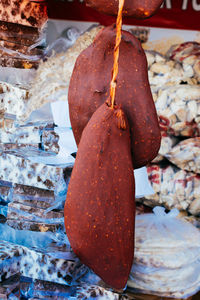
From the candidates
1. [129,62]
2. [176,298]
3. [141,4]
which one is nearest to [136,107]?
[129,62]

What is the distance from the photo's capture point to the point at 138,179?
45.8 inches

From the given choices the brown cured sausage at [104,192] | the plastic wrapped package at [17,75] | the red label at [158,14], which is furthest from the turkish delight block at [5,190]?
the red label at [158,14]

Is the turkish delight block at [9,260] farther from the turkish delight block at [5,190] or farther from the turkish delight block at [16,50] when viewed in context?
the turkish delight block at [16,50]

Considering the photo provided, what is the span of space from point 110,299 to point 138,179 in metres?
0.40

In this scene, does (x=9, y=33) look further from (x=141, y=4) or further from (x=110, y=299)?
(x=110, y=299)

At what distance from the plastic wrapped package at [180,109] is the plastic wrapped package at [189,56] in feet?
0.33

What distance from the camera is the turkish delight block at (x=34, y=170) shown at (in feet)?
3.71

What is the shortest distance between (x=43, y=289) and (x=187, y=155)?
801 millimetres

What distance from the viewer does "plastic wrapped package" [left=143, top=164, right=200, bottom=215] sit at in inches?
60.2

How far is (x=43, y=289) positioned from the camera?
3.64ft

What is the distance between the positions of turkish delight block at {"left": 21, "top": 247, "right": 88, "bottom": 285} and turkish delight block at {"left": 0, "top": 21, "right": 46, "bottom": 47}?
705mm

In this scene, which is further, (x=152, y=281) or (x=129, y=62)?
(x=152, y=281)

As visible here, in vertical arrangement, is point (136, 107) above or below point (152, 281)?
above

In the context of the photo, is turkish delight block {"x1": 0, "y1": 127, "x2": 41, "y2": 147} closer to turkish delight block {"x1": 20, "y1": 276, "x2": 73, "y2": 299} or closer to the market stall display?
the market stall display
